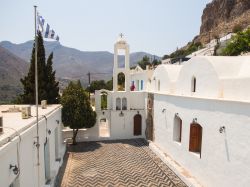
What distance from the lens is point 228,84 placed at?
34.8 ft

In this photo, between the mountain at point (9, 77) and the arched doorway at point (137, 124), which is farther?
the mountain at point (9, 77)

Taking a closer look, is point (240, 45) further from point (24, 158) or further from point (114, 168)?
point (24, 158)

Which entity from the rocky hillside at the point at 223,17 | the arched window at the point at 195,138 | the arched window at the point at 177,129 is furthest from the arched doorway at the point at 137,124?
the rocky hillside at the point at 223,17

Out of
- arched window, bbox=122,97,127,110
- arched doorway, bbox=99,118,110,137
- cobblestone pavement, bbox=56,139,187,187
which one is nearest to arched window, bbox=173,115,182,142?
cobblestone pavement, bbox=56,139,187,187

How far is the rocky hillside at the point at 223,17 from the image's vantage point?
7388cm

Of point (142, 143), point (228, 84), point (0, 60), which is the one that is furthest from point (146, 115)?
point (0, 60)

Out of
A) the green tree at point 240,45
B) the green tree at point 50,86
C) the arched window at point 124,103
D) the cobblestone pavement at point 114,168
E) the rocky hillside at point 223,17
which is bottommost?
the cobblestone pavement at point 114,168

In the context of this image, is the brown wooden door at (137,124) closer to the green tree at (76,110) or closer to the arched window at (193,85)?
the green tree at (76,110)

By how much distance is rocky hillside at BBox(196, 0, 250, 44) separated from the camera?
73875 mm

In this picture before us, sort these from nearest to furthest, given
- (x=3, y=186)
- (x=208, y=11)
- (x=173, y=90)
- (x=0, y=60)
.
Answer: (x=3, y=186)
(x=173, y=90)
(x=0, y=60)
(x=208, y=11)

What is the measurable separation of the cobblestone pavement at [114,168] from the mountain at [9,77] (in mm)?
39261

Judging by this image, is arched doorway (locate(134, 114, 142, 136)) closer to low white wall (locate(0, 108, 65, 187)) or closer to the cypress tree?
the cypress tree

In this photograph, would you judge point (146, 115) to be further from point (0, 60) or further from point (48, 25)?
point (0, 60)

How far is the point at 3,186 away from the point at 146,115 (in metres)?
16.8
